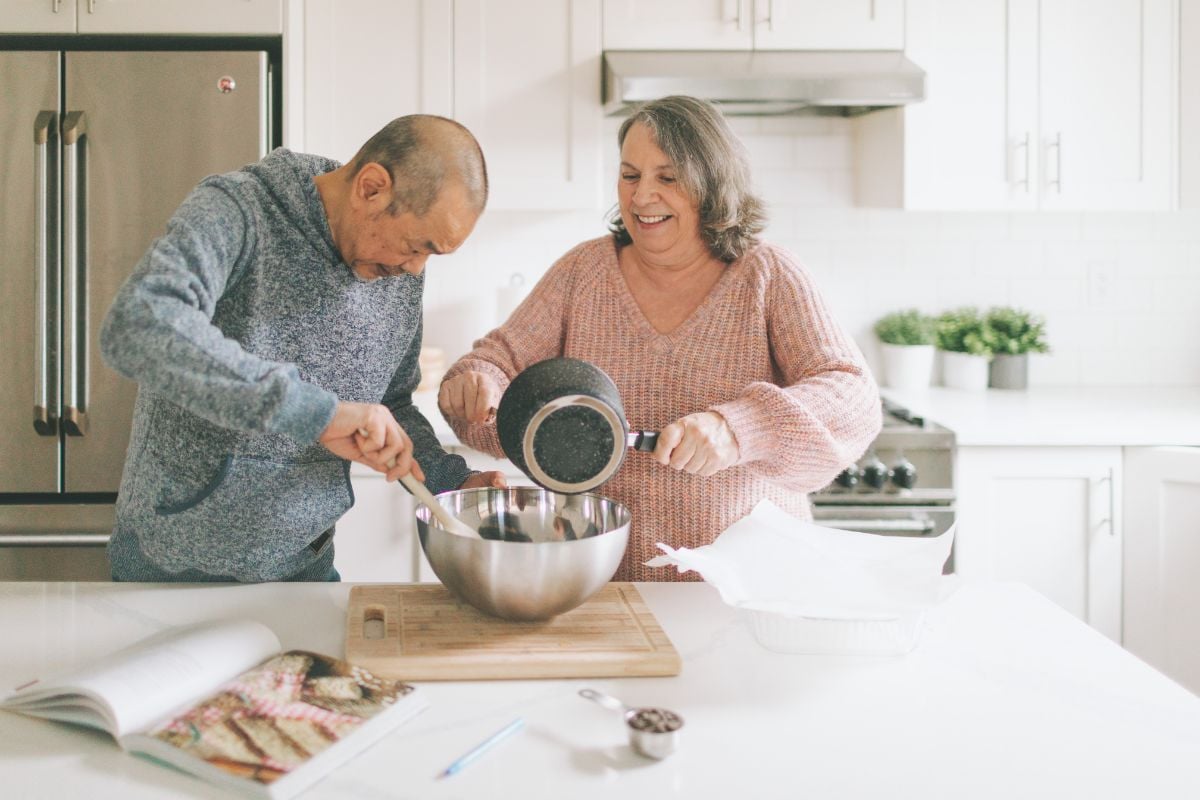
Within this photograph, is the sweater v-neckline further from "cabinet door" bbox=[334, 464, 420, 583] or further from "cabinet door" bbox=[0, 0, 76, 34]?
"cabinet door" bbox=[0, 0, 76, 34]

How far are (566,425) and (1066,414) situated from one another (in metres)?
1.96

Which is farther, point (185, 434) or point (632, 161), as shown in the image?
point (632, 161)

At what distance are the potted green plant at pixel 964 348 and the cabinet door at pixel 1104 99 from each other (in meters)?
0.45

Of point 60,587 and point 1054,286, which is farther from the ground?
point 1054,286

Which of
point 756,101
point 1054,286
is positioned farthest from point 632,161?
point 1054,286

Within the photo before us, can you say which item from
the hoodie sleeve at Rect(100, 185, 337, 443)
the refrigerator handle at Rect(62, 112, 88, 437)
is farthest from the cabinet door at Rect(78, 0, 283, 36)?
the hoodie sleeve at Rect(100, 185, 337, 443)

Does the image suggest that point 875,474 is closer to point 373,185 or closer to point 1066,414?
point 1066,414

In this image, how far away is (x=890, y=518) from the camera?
8.98 feet

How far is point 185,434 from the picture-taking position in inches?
59.4

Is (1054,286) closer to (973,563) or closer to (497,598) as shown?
(973,563)

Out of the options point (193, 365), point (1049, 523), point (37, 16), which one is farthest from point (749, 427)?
point (37, 16)

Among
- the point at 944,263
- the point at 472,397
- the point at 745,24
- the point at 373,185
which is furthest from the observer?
the point at 944,263

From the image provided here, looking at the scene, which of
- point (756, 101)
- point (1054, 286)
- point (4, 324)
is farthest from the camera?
point (1054, 286)

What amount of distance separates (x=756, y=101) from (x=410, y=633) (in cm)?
203
